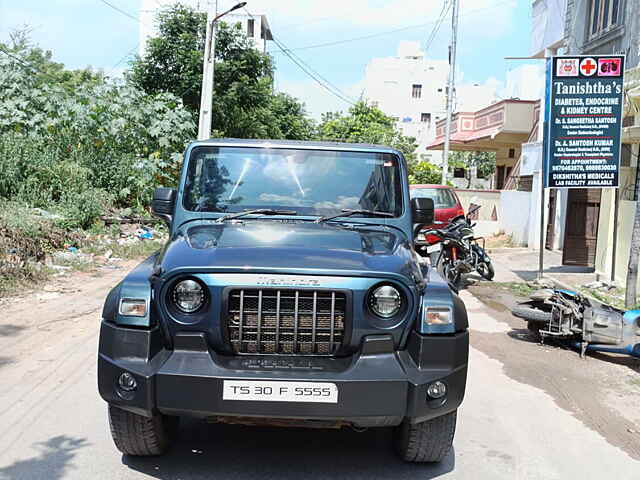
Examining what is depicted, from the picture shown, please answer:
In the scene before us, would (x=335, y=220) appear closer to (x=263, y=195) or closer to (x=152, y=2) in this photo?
(x=263, y=195)

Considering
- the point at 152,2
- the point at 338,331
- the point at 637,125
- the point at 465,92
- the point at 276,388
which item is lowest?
the point at 276,388

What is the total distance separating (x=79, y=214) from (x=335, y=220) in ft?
33.2

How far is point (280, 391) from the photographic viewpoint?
3.34 m

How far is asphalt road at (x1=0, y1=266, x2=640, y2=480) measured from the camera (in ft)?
12.7

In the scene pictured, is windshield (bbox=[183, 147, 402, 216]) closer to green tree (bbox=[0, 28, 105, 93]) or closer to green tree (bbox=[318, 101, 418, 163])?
green tree (bbox=[0, 28, 105, 93])

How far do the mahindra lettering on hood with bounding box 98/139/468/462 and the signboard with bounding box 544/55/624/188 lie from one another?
25.6ft

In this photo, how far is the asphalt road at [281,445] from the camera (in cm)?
388

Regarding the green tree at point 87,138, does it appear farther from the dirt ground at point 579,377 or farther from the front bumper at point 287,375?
the front bumper at point 287,375

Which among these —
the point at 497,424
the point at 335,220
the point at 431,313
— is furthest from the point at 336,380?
the point at 497,424

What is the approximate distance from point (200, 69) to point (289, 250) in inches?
920

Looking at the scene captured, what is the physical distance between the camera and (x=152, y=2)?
5938 cm

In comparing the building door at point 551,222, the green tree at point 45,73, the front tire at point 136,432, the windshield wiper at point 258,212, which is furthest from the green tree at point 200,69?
the front tire at point 136,432

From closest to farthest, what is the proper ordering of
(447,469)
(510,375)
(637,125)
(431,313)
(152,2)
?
(431,313)
(447,469)
(510,375)
(637,125)
(152,2)

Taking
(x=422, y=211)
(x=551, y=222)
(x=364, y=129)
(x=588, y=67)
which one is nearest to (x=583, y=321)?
(x=422, y=211)
